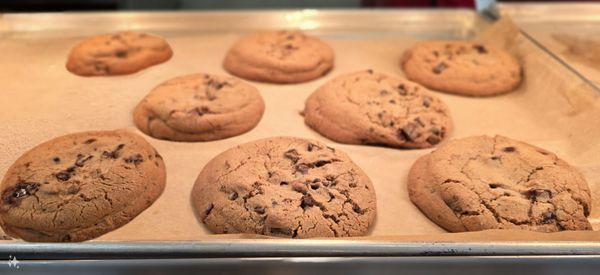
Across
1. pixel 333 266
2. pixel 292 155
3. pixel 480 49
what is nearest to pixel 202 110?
pixel 292 155

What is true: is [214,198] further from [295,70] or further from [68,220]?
[295,70]

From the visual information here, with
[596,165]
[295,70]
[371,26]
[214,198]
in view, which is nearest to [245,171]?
[214,198]

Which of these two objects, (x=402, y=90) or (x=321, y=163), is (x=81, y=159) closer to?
(x=321, y=163)

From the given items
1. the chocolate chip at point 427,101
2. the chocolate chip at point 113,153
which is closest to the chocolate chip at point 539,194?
the chocolate chip at point 427,101

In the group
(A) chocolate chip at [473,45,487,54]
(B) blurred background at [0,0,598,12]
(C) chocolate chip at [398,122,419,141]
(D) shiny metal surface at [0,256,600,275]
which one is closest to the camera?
(D) shiny metal surface at [0,256,600,275]

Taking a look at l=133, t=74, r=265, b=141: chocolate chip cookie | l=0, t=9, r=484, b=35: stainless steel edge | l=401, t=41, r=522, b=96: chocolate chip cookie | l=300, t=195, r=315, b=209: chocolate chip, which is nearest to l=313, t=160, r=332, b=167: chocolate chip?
l=300, t=195, r=315, b=209: chocolate chip

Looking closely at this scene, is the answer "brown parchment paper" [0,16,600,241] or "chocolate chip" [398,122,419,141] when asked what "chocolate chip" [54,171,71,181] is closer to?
"brown parchment paper" [0,16,600,241]
